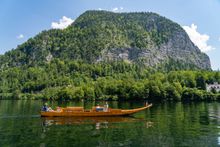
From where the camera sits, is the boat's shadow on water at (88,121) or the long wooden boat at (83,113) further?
the long wooden boat at (83,113)

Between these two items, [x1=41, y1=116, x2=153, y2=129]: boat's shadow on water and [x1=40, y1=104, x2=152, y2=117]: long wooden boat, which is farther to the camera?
[x1=40, y1=104, x2=152, y2=117]: long wooden boat

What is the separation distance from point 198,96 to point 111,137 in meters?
151

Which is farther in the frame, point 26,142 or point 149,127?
point 149,127

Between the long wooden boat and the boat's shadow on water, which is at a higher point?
the long wooden boat

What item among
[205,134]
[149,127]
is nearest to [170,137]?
[205,134]

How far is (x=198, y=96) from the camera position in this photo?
620 ft

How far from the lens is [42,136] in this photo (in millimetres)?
51500

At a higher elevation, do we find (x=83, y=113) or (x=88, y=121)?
(x=83, y=113)

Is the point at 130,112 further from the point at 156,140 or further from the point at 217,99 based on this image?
the point at 217,99

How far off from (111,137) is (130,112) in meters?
36.5

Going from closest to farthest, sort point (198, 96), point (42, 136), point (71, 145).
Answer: point (71, 145) < point (42, 136) < point (198, 96)

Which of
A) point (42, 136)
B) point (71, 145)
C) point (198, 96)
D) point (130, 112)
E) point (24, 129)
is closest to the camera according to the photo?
point (71, 145)

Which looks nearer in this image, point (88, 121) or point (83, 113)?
point (88, 121)

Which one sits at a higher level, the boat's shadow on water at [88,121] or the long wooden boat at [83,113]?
the long wooden boat at [83,113]
